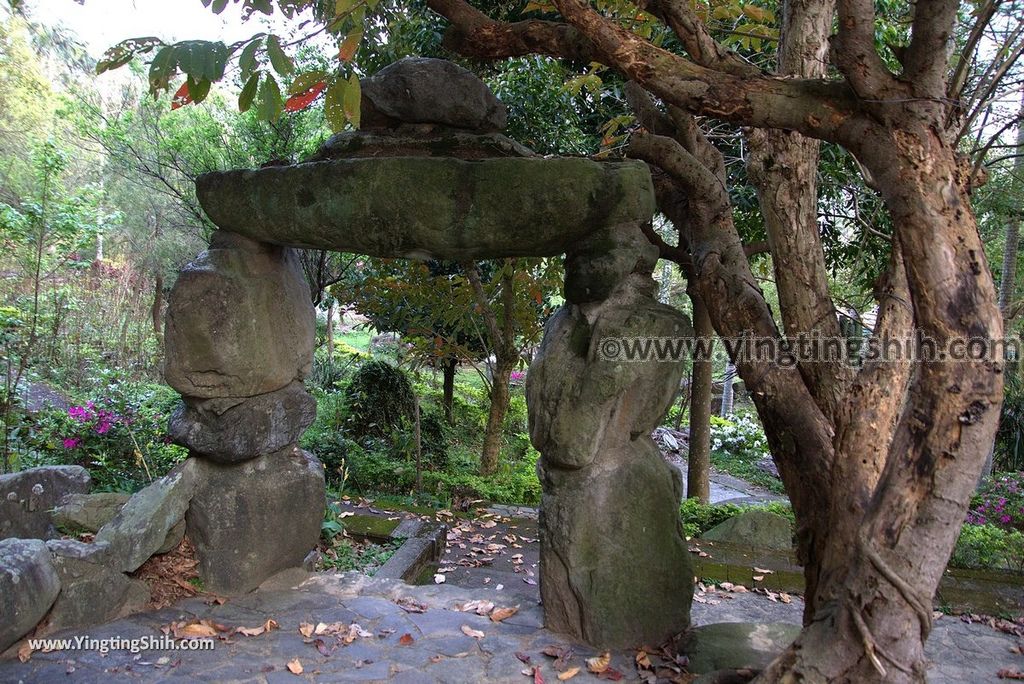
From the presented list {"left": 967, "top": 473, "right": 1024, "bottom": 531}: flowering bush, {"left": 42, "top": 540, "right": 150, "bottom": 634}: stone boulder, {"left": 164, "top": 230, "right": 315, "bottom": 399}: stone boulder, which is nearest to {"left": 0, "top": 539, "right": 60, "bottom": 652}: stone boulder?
{"left": 42, "top": 540, "right": 150, "bottom": 634}: stone boulder

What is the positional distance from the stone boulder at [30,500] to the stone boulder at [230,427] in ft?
2.96

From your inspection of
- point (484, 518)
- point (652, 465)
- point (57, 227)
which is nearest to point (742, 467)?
point (484, 518)

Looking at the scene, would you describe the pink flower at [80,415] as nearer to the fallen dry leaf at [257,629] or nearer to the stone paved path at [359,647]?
the stone paved path at [359,647]

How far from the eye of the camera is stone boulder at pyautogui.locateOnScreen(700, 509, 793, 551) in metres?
5.72

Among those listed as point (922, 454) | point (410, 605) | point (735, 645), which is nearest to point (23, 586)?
point (410, 605)

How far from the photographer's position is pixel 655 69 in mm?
2805

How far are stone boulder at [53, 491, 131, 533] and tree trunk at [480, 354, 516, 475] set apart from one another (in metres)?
4.11

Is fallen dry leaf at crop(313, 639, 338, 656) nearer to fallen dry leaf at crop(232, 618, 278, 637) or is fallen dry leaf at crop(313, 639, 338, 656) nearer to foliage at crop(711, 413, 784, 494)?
fallen dry leaf at crop(232, 618, 278, 637)

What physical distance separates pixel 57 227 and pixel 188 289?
738 cm

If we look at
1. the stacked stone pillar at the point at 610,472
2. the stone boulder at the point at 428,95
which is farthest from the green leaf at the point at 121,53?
the stacked stone pillar at the point at 610,472

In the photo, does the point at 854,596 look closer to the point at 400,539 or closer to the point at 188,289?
the point at 188,289

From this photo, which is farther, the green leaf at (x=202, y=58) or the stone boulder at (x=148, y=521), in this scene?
the stone boulder at (x=148, y=521)

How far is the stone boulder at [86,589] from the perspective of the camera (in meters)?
3.09

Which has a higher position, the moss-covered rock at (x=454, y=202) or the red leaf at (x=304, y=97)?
the red leaf at (x=304, y=97)
